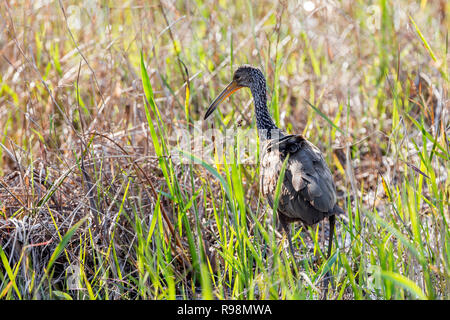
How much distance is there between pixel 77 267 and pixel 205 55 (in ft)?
8.65

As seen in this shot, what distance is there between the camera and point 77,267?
3.40m

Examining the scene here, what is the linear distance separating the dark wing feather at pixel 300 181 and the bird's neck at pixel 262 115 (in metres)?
0.29

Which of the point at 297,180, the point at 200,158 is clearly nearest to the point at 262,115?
the point at 200,158

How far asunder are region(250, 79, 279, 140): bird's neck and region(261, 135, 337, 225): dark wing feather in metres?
0.29

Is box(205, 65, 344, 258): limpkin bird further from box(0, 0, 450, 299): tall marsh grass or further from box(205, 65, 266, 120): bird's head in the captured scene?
box(205, 65, 266, 120): bird's head

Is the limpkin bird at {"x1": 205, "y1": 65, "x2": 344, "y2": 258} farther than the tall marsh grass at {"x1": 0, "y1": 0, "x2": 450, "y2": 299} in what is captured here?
Yes

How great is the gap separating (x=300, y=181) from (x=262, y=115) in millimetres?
923

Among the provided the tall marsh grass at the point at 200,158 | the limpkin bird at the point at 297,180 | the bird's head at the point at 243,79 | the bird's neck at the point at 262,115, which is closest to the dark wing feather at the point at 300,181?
the limpkin bird at the point at 297,180

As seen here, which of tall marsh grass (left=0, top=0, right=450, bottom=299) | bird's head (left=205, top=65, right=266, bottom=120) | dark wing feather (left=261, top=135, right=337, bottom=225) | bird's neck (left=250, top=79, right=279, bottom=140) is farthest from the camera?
bird's head (left=205, top=65, right=266, bottom=120)

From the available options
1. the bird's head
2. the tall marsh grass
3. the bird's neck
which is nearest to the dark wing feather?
the tall marsh grass

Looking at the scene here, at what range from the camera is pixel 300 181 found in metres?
3.53

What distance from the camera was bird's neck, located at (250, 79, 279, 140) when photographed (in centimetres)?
418
